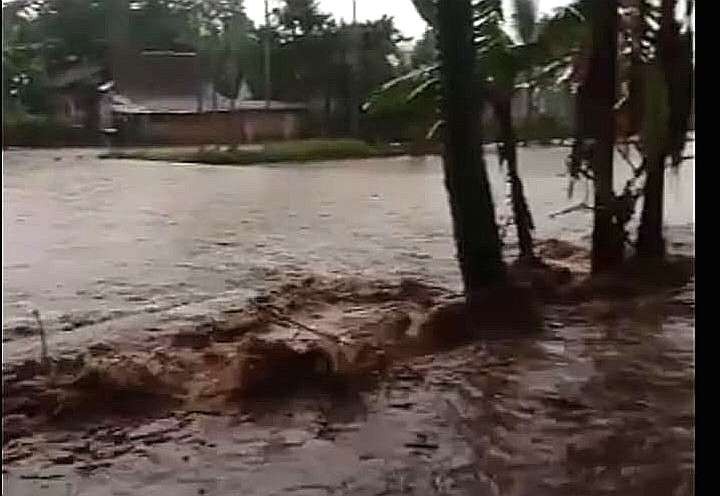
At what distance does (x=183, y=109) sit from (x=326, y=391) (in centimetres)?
33

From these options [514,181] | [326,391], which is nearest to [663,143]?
[514,181]

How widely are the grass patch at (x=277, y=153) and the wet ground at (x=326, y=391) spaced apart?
0.04 feet

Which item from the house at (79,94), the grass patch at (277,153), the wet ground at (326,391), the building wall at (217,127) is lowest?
the wet ground at (326,391)

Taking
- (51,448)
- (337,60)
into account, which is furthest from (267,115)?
(51,448)

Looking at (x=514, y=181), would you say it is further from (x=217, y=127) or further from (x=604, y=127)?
(x=217, y=127)

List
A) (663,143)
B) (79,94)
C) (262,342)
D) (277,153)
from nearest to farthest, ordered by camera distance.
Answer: (79,94) < (277,153) < (262,342) < (663,143)

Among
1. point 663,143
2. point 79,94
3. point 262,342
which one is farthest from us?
point 663,143

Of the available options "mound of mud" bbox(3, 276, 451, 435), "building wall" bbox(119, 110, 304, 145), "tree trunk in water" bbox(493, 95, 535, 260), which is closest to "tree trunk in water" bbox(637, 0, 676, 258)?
"tree trunk in water" bbox(493, 95, 535, 260)

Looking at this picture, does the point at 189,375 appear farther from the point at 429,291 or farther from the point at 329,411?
the point at 429,291

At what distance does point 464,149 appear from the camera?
48.7 inches

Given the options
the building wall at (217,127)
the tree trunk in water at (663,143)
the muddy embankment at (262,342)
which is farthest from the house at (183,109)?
the tree trunk in water at (663,143)

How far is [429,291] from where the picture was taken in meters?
1.28

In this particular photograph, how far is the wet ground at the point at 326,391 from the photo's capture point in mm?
955

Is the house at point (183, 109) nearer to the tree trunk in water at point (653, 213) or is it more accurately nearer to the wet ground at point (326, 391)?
the wet ground at point (326, 391)
